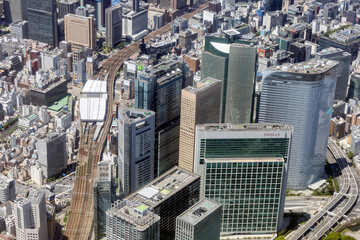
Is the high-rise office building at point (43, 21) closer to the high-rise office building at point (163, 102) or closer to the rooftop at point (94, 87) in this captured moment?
the rooftop at point (94, 87)

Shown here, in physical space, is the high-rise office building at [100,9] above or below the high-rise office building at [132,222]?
below

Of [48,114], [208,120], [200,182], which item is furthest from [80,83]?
[200,182]

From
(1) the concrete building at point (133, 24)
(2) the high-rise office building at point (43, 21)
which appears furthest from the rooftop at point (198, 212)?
(1) the concrete building at point (133, 24)

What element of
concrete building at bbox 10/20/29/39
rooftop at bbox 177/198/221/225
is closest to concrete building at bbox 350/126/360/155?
rooftop at bbox 177/198/221/225

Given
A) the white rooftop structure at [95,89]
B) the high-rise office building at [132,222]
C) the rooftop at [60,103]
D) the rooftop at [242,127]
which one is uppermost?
the rooftop at [242,127]

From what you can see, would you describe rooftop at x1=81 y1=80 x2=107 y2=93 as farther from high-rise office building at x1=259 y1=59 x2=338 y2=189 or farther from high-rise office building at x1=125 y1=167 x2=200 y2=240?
high-rise office building at x1=125 y1=167 x2=200 y2=240

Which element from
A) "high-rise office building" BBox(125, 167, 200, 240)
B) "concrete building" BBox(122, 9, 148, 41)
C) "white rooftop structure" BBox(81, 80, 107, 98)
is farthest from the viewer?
"concrete building" BBox(122, 9, 148, 41)

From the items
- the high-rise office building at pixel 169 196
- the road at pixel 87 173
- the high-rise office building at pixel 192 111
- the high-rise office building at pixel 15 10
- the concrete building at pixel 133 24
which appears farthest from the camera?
the high-rise office building at pixel 15 10
